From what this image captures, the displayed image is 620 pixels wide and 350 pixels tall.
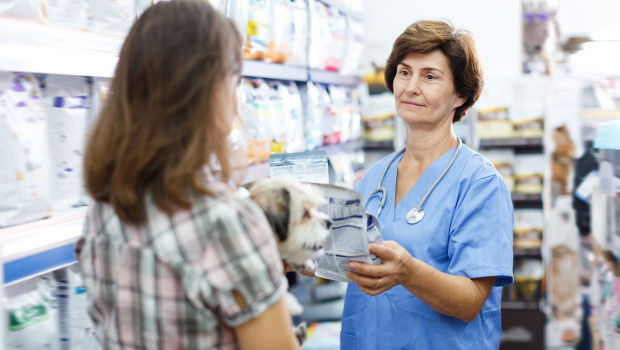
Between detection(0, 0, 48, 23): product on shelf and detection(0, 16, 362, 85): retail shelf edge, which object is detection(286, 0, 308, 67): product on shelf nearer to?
detection(0, 16, 362, 85): retail shelf edge

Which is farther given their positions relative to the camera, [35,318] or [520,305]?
[520,305]

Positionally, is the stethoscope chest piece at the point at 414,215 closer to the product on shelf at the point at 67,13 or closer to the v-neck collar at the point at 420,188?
the v-neck collar at the point at 420,188

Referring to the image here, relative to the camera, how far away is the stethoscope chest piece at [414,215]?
5.31 feet

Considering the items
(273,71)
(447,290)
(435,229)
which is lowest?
(447,290)

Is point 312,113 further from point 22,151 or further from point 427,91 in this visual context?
point 22,151

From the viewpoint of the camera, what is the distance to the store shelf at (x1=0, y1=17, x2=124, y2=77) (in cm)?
109

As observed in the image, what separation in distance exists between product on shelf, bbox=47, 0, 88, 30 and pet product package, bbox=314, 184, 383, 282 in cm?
69

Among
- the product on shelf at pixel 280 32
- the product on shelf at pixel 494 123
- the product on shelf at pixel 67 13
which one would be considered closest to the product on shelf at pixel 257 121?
the product on shelf at pixel 280 32

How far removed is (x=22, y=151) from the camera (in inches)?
46.9

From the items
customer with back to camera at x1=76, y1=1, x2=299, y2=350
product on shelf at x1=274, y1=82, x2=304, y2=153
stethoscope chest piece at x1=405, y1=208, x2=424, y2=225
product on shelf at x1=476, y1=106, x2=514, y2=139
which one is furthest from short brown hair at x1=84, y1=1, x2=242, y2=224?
product on shelf at x1=476, y1=106, x2=514, y2=139

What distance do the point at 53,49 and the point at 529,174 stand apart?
12.3 ft

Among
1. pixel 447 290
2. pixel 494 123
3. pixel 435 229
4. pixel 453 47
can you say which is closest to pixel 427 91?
pixel 453 47

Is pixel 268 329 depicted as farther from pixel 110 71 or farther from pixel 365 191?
pixel 365 191

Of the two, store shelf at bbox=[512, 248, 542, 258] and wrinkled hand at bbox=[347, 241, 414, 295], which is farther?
store shelf at bbox=[512, 248, 542, 258]
